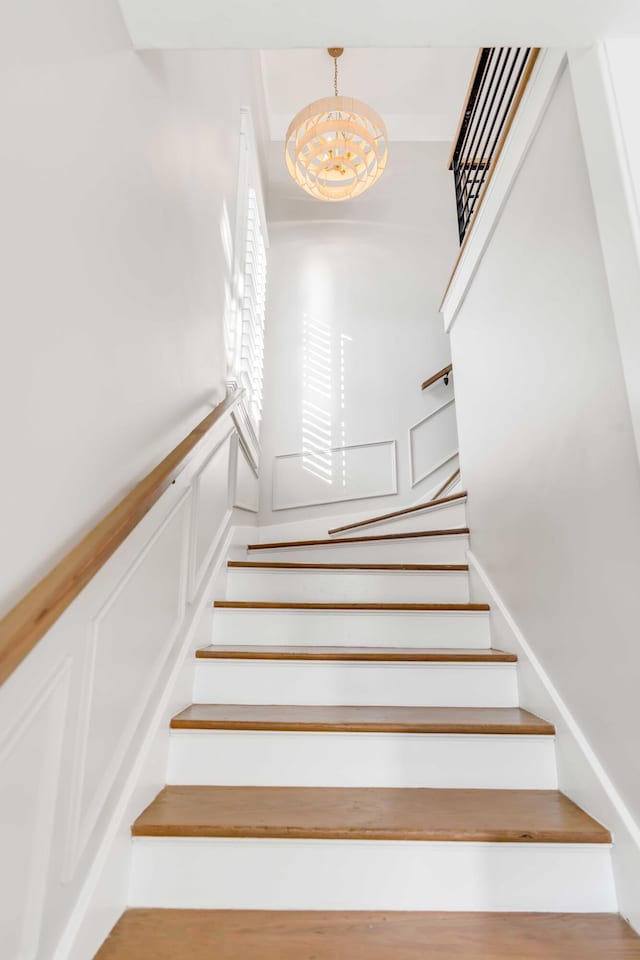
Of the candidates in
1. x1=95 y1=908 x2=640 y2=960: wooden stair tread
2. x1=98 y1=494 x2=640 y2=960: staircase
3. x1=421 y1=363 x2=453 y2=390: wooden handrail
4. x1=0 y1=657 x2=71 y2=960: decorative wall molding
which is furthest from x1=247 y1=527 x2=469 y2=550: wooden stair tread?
x1=0 y1=657 x2=71 y2=960: decorative wall molding

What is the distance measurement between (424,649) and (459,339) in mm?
1572

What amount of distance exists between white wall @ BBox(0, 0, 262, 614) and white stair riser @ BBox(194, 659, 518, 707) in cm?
80

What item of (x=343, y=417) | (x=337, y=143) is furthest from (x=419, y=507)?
(x=337, y=143)

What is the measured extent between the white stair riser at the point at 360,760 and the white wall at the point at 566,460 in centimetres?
13

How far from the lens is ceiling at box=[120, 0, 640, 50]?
117 centimetres

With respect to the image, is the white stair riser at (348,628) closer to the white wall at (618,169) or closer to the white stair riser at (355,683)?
the white stair riser at (355,683)

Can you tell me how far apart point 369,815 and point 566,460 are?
3.52ft

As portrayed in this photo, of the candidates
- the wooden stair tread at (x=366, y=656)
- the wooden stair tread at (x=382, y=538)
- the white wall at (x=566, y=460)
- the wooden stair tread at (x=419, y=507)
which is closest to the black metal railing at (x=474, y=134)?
the white wall at (x=566, y=460)

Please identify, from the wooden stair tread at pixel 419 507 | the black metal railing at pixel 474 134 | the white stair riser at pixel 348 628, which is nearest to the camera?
the white stair riser at pixel 348 628

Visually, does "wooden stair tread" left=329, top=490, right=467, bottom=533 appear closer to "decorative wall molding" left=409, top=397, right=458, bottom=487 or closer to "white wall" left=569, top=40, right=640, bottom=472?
"decorative wall molding" left=409, top=397, right=458, bottom=487

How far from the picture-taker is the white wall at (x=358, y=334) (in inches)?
163

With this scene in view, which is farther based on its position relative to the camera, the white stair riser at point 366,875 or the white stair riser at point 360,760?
the white stair riser at point 360,760

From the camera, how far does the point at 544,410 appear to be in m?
1.65

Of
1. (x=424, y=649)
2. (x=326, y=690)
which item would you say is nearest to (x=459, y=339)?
(x=424, y=649)
